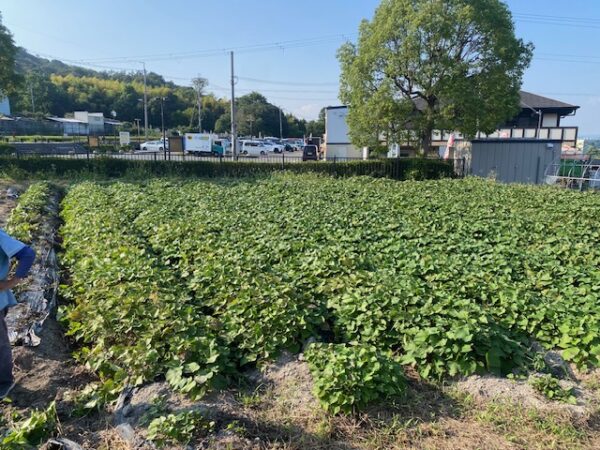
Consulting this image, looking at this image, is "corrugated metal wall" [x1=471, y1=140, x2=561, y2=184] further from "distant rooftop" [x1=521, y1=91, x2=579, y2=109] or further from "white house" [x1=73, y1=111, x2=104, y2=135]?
"white house" [x1=73, y1=111, x2=104, y2=135]

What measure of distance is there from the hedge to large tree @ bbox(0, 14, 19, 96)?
353 cm

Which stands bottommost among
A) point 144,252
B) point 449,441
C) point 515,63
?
point 449,441

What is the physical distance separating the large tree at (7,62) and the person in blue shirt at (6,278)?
2007cm

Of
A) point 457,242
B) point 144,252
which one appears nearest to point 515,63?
point 457,242

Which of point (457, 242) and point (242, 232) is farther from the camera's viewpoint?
point (242, 232)

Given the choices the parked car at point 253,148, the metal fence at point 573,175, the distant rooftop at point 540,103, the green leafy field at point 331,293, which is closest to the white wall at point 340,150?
the parked car at point 253,148

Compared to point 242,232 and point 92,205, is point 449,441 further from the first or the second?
point 92,205

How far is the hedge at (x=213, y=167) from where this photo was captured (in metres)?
18.8

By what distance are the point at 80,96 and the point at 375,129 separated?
8721 cm

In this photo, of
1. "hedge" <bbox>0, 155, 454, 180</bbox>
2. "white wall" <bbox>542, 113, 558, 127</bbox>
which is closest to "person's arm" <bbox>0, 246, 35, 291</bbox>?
"hedge" <bbox>0, 155, 454, 180</bbox>

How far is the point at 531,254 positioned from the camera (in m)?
5.79

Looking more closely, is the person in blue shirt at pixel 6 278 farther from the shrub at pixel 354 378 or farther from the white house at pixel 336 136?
the white house at pixel 336 136

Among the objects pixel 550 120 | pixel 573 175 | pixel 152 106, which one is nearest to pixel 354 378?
pixel 573 175

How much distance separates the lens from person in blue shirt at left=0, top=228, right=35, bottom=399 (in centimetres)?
317
